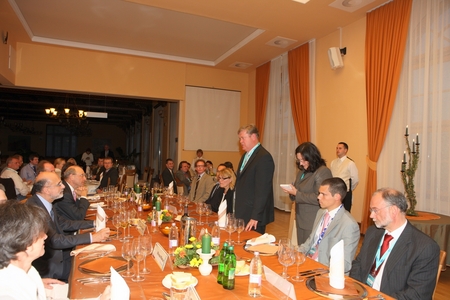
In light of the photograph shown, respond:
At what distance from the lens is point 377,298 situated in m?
1.67

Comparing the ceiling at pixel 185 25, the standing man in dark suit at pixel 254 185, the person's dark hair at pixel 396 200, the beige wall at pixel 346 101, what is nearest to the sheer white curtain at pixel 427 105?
the beige wall at pixel 346 101

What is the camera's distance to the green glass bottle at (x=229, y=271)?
Result: 5.67 feet

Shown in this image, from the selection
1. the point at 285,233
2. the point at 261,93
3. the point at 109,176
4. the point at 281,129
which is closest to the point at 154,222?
the point at 285,233

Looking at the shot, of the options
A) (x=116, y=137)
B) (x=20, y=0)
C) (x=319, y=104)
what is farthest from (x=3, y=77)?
(x=116, y=137)

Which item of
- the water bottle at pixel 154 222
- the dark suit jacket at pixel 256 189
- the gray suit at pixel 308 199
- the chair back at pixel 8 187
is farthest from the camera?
the chair back at pixel 8 187

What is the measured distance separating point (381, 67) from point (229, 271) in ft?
17.5

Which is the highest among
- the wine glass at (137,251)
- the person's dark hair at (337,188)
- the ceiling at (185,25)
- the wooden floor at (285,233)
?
the ceiling at (185,25)

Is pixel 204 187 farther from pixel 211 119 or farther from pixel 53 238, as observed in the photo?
pixel 211 119

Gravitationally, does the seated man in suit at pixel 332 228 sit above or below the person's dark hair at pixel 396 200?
below

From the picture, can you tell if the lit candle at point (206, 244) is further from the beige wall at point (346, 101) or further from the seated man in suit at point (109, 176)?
the seated man in suit at point (109, 176)

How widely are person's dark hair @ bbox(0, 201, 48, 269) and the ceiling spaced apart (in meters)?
4.99

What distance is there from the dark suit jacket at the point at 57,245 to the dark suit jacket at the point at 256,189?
1521mm

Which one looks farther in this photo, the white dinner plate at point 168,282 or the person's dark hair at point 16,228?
the white dinner plate at point 168,282

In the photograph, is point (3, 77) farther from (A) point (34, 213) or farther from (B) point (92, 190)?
(A) point (34, 213)
